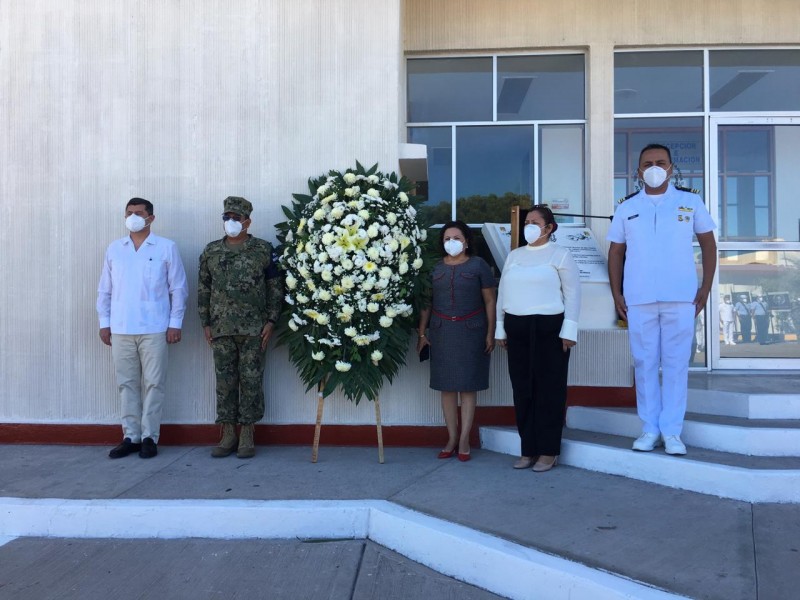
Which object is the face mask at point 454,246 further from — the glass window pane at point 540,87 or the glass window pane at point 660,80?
the glass window pane at point 660,80

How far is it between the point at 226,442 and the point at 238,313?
1.05 meters

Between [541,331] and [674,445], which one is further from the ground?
[541,331]

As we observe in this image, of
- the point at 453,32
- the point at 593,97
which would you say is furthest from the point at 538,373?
the point at 453,32

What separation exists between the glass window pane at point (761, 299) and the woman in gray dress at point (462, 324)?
2.61 m

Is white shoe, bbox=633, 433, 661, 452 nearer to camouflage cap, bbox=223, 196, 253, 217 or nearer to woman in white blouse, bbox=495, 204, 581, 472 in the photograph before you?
woman in white blouse, bbox=495, 204, 581, 472

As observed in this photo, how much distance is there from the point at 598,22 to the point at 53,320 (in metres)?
5.55

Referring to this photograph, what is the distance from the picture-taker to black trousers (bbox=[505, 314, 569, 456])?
436 cm

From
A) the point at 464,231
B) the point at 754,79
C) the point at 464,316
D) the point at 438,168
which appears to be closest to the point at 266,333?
the point at 464,316

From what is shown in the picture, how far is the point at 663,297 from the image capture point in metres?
4.11

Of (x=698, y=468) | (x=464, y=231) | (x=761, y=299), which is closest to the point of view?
(x=698, y=468)

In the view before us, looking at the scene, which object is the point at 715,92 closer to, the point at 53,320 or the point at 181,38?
the point at 181,38

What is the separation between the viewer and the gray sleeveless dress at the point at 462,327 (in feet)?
15.5

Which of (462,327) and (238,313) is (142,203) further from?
(462,327)

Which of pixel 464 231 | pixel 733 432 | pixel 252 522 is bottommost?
pixel 252 522
